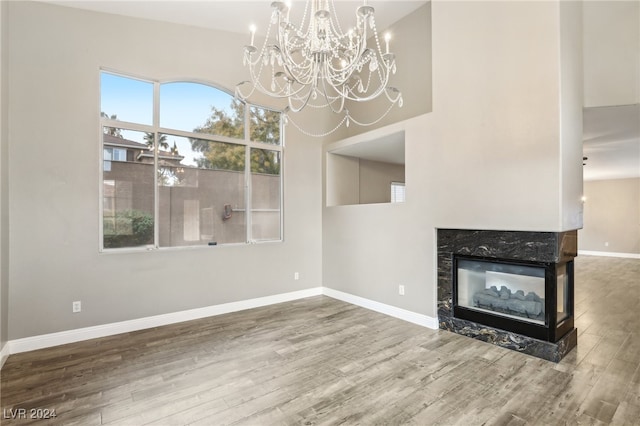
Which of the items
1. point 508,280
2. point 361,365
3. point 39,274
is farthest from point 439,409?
point 39,274

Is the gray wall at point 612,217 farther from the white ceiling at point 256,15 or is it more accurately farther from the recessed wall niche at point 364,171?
the recessed wall niche at point 364,171

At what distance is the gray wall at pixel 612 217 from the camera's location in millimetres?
10398

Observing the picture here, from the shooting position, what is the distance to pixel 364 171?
20.4 ft

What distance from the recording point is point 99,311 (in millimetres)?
3631

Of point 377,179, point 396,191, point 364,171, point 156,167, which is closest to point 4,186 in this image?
point 156,167

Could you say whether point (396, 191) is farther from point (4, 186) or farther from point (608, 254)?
point (608, 254)

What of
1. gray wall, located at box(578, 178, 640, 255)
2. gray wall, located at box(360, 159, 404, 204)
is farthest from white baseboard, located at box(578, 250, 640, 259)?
gray wall, located at box(360, 159, 404, 204)

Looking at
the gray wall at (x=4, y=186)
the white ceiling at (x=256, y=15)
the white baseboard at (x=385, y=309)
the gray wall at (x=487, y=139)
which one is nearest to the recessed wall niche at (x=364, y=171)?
the white ceiling at (x=256, y=15)

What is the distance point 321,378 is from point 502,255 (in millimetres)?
2263

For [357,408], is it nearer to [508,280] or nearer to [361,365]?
[361,365]

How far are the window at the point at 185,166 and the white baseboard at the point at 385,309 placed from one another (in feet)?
4.58

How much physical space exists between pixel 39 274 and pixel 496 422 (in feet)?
14.9

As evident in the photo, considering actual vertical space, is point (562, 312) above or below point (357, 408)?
above

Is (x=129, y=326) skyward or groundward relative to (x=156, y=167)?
groundward
